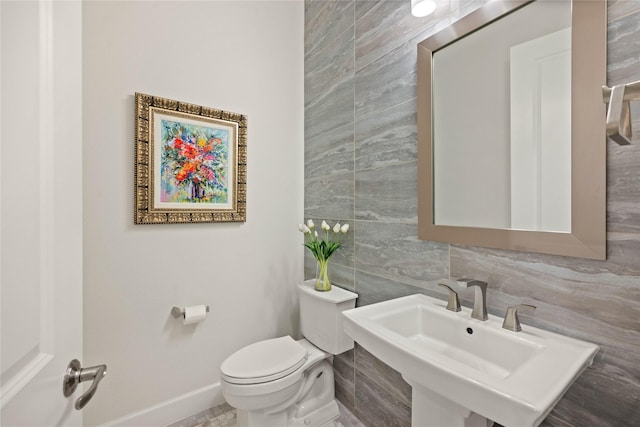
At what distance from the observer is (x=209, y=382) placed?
1815 millimetres

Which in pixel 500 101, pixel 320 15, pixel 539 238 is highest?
pixel 320 15

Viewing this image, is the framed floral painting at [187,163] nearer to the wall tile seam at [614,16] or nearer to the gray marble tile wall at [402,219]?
the gray marble tile wall at [402,219]

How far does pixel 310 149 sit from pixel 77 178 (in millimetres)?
1591

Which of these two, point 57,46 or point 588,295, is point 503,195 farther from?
point 57,46

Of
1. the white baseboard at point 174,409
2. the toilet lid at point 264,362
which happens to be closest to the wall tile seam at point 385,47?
the toilet lid at point 264,362

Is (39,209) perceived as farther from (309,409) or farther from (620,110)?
(309,409)

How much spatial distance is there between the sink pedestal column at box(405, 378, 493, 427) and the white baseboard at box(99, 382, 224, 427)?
134 cm

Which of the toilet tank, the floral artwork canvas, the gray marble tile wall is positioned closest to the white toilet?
the toilet tank

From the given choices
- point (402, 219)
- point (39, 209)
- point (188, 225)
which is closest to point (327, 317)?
point (402, 219)

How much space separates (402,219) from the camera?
143 centimetres

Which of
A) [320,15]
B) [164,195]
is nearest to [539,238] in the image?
[164,195]

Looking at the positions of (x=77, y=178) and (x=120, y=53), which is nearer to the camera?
(x=77, y=178)

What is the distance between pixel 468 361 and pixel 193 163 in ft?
5.53

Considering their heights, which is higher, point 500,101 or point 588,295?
point 500,101
